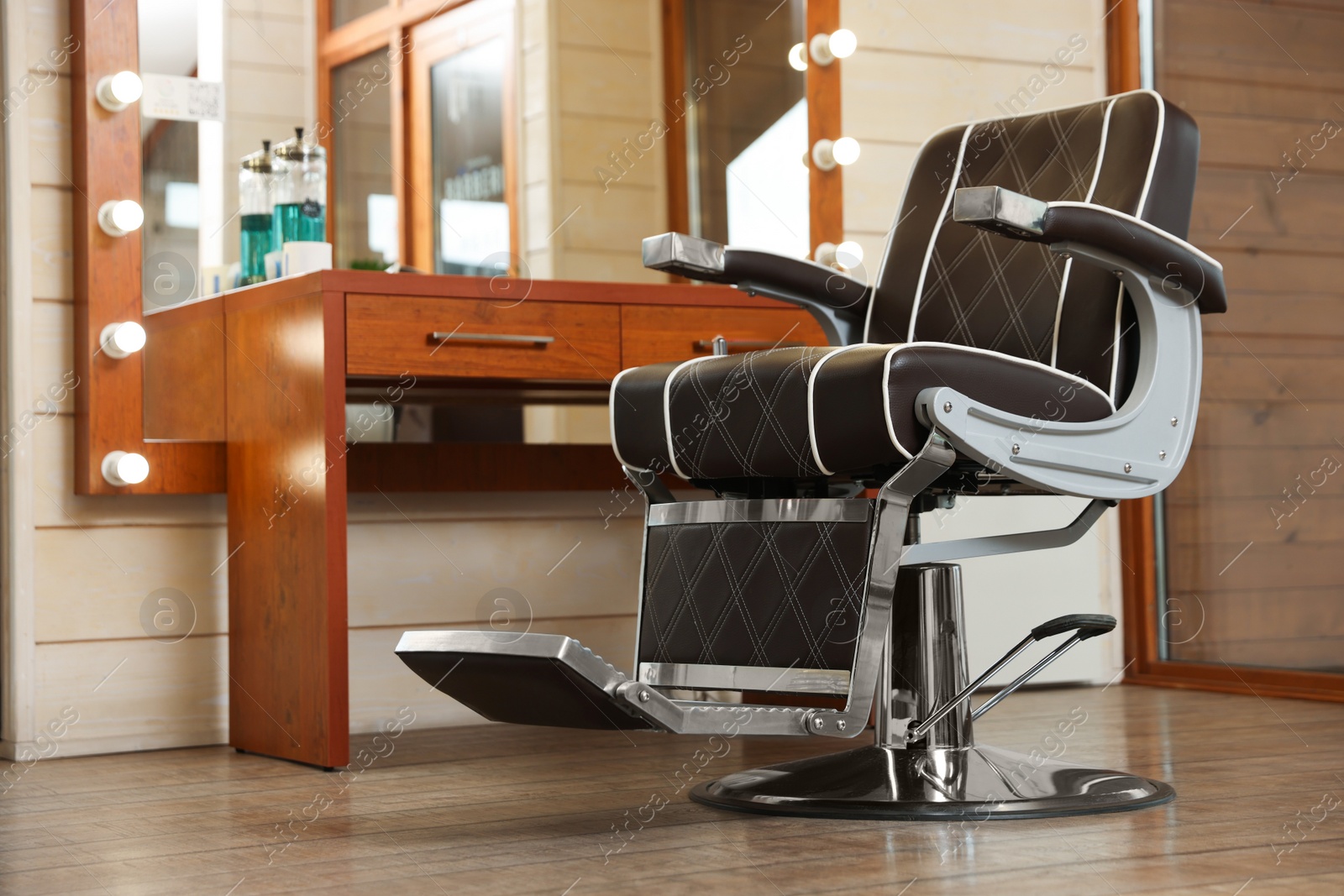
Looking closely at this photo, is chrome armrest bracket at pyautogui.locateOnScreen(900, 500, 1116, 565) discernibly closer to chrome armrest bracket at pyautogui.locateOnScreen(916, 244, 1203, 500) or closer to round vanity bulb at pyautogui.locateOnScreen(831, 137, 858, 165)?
chrome armrest bracket at pyautogui.locateOnScreen(916, 244, 1203, 500)

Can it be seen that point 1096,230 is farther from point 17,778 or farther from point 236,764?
point 17,778

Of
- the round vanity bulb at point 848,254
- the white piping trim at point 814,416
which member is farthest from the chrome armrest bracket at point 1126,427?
the round vanity bulb at point 848,254

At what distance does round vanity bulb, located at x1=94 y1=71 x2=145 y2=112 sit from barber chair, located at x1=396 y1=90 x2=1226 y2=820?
1.05 m

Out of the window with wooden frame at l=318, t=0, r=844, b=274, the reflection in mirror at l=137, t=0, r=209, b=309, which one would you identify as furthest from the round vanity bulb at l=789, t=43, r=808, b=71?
the reflection in mirror at l=137, t=0, r=209, b=309

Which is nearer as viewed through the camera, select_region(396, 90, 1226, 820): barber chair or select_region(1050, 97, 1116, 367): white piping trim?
select_region(396, 90, 1226, 820): barber chair


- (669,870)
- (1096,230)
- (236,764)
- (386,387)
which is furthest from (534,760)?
(1096,230)

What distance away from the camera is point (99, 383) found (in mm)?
2408

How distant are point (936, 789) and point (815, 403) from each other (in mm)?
477

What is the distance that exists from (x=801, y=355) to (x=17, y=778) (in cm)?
134

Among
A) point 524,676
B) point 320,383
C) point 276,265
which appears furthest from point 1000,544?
A: point 276,265

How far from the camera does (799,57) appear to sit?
9.95 feet

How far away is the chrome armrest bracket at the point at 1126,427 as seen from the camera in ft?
5.13

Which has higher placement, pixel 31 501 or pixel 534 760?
pixel 31 501

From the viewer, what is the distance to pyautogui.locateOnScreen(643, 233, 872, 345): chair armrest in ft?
6.32
